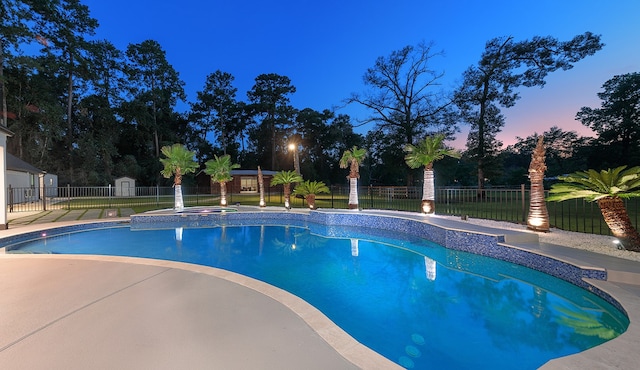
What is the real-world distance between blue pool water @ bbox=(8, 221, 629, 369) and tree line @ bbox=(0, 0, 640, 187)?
1885cm

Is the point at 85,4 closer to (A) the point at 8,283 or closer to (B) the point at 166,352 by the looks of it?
(A) the point at 8,283

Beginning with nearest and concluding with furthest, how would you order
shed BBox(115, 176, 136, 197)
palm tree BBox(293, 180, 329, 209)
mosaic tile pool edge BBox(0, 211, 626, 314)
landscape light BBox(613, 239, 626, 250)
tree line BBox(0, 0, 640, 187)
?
mosaic tile pool edge BBox(0, 211, 626, 314) < landscape light BBox(613, 239, 626, 250) < palm tree BBox(293, 180, 329, 209) < tree line BBox(0, 0, 640, 187) < shed BBox(115, 176, 136, 197)

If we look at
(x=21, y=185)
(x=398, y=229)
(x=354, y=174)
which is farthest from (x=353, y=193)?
(x=21, y=185)

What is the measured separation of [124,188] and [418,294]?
29.1 m

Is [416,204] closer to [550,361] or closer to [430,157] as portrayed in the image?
[430,157]

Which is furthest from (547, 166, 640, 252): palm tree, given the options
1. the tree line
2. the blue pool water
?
the tree line

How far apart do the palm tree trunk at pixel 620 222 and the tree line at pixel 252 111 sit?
17589mm

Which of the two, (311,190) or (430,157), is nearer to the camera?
Answer: (430,157)

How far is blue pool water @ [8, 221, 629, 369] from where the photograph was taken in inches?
129

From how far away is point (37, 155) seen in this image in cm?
2598

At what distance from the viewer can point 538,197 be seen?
7.76m

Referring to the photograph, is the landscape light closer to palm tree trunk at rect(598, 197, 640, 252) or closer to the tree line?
palm tree trunk at rect(598, 197, 640, 252)

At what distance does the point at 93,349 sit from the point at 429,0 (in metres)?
25.3

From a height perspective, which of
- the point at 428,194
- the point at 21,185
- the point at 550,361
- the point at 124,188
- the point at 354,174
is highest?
the point at 354,174
